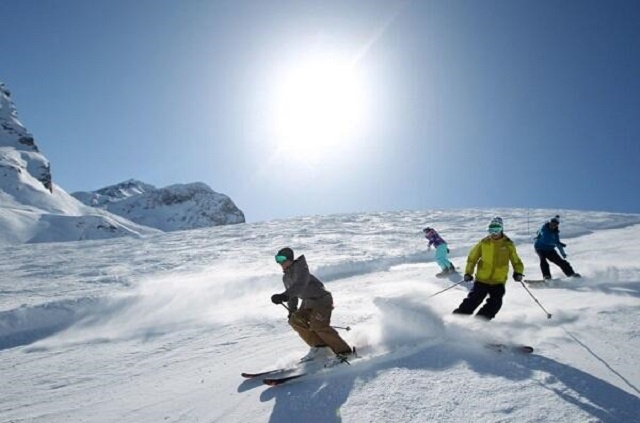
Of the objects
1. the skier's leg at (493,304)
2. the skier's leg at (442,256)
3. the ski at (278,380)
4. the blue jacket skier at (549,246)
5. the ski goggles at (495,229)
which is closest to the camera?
the ski at (278,380)

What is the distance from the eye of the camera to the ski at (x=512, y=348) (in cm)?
518

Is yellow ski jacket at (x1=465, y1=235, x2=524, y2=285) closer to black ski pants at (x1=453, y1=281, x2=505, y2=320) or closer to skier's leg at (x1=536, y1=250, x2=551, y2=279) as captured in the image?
black ski pants at (x1=453, y1=281, x2=505, y2=320)

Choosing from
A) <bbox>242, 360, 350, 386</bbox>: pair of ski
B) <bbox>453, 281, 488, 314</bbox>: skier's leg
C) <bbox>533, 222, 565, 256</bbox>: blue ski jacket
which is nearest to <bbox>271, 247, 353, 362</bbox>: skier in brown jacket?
<bbox>242, 360, 350, 386</bbox>: pair of ski

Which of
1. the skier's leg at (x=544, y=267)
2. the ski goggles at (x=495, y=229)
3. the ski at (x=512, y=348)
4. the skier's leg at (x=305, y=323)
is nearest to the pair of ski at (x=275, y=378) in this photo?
the skier's leg at (x=305, y=323)

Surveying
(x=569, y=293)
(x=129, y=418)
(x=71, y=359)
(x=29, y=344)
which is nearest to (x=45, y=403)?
(x=129, y=418)

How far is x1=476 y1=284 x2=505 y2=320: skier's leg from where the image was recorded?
6262 millimetres

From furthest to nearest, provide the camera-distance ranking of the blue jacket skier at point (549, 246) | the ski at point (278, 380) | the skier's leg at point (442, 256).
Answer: the skier's leg at point (442, 256), the blue jacket skier at point (549, 246), the ski at point (278, 380)

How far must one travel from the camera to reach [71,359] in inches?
307

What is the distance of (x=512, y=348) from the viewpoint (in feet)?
17.3

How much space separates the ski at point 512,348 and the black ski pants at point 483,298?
2.88 ft

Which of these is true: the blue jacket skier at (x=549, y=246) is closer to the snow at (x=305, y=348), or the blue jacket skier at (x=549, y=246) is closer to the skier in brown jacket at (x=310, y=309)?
the snow at (x=305, y=348)

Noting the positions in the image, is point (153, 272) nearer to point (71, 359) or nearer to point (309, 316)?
point (71, 359)

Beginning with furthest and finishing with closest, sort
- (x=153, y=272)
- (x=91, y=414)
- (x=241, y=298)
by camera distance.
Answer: (x=153, y=272) < (x=241, y=298) < (x=91, y=414)

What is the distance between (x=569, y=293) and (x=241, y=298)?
8.15 m
